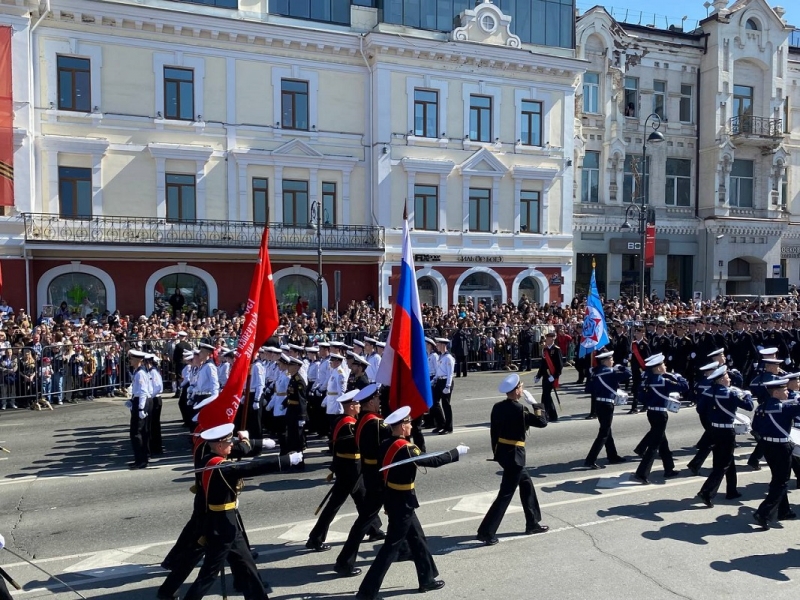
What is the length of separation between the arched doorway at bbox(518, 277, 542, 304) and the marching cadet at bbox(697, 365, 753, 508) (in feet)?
75.5

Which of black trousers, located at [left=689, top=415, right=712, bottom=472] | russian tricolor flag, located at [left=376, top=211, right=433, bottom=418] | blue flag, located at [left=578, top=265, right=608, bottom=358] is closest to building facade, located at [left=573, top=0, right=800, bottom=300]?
blue flag, located at [left=578, top=265, right=608, bottom=358]

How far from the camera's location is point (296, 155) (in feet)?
95.5

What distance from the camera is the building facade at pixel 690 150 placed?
36375mm

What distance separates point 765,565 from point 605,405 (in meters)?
4.16

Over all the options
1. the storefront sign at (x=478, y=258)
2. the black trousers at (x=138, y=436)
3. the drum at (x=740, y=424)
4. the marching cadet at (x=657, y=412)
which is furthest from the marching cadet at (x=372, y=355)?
the storefront sign at (x=478, y=258)

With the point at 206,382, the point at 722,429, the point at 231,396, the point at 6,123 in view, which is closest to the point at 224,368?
the point at 206,382

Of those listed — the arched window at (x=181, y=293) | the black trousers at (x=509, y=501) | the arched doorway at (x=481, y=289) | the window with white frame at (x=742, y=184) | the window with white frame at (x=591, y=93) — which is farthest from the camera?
the window with white frame at (x=742, y=184)

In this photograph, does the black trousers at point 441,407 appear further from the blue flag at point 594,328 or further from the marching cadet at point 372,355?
the blue flag at point 594,328

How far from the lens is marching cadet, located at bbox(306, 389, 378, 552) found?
324 inches

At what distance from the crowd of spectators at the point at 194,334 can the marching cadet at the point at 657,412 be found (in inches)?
428

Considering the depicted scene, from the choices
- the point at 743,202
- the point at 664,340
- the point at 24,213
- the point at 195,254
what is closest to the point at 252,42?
the point at 195,254

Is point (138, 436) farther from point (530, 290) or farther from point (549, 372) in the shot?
point (530, 290)

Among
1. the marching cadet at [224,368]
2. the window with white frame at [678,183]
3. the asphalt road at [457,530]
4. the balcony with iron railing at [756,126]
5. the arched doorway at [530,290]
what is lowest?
the asphalt road at [457,530]

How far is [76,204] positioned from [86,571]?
21.0 metres
